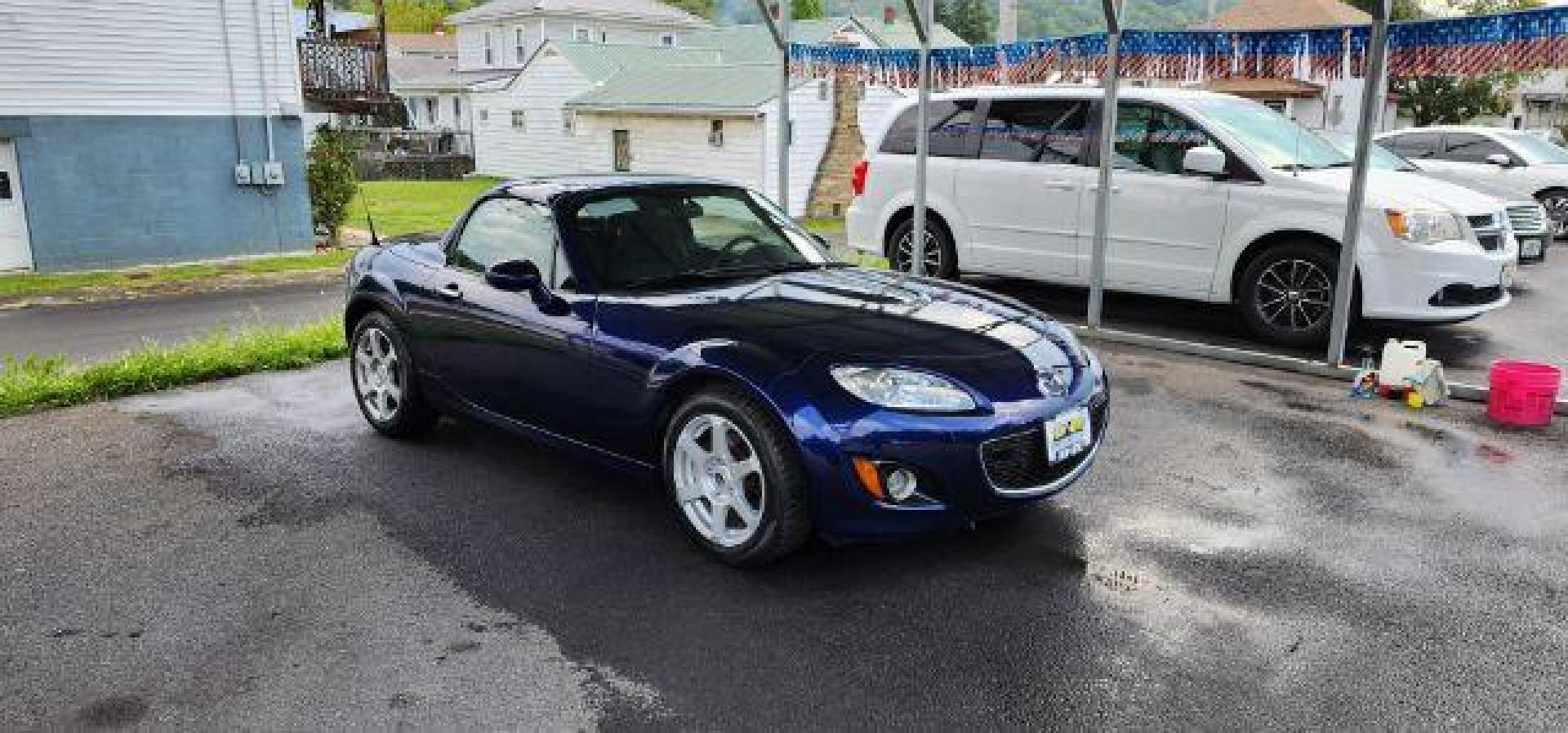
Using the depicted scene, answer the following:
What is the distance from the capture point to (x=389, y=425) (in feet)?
19.1

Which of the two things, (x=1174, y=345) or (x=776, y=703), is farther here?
(x=1174, y=345)

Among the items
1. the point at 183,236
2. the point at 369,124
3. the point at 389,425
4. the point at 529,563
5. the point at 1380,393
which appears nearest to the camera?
the point at 529,563

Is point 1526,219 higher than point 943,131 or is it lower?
lower

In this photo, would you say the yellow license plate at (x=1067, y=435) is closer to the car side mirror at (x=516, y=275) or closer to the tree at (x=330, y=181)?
the car side mirror at (x=516, y=275)

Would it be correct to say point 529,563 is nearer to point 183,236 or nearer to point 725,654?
point 725,654

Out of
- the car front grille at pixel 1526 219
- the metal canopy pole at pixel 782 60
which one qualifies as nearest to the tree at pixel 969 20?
the car front grille at pixel 1526 219

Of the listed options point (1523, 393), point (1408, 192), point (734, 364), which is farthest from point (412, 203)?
point (1523, 393)

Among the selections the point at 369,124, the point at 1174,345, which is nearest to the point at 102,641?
the point at 1174,345

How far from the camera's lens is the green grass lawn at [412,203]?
21.1m

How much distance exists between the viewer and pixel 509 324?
491cm

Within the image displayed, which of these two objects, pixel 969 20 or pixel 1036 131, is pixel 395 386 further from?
pixel 969 20

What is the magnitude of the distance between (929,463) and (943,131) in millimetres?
6487

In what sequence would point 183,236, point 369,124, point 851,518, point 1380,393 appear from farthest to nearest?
point 369,124 < point 183,236 < point 1380,393 < point 851,518

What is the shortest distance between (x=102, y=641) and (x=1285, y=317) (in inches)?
284
